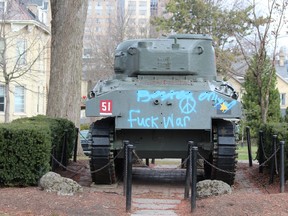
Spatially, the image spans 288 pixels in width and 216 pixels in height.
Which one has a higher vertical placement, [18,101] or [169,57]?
[169,57]

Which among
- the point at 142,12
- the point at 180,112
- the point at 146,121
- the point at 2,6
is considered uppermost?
the point at 142,12

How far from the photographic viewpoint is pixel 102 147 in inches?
419

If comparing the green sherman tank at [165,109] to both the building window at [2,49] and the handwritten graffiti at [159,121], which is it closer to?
the handwritten graffiti at [159,121]

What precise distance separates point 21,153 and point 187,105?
2.77 m

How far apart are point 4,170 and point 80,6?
25.8 ft

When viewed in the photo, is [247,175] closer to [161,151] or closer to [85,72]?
[161,151]

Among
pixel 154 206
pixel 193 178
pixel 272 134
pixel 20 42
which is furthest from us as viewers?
pixel 20 42

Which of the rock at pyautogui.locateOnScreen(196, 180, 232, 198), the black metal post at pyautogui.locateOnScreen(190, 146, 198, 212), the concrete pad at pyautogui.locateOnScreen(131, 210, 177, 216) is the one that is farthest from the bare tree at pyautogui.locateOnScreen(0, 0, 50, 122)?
the black metal post at pyautogui.locateOnScreen(190, 146, 198, 212)

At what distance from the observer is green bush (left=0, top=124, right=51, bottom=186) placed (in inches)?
391

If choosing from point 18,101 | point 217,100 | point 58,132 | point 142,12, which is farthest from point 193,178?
point 142,12

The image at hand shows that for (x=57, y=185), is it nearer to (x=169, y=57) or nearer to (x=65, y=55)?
(x=169, y=57)

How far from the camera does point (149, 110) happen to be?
10336 millimetres

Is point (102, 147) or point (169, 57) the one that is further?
point (169, 57)

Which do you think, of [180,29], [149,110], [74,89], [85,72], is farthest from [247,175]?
[85,72]
